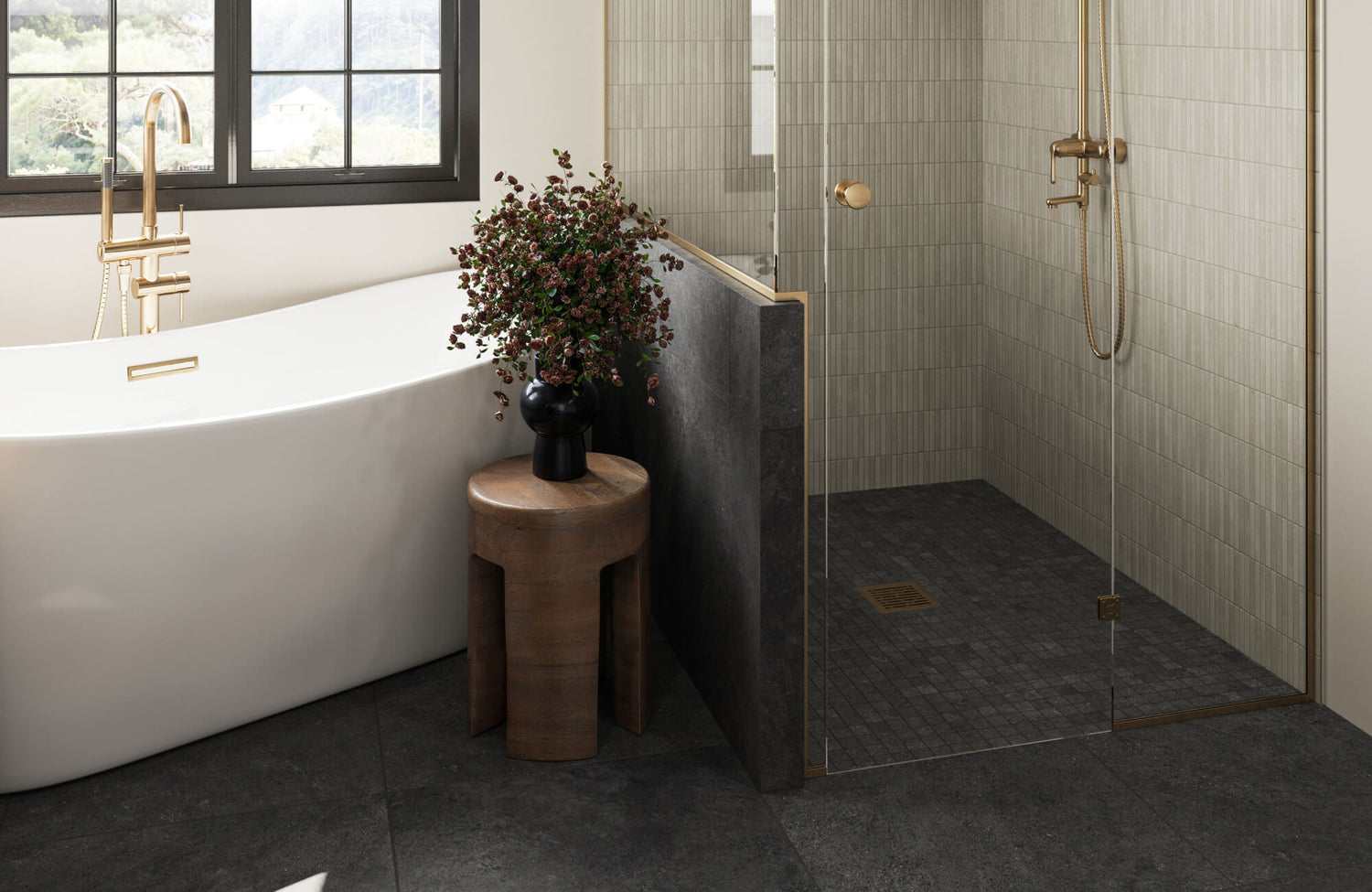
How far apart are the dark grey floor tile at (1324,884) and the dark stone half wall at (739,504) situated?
832 mm

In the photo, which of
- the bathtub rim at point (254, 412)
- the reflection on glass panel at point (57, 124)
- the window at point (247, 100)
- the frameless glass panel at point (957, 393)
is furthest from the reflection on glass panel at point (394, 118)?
the frameless glass panel at point (957, 393)

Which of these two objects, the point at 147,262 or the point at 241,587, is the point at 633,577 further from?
the point at 147,262

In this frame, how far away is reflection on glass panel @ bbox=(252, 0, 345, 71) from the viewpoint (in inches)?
156

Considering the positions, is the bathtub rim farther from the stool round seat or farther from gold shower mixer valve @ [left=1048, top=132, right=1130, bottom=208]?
gold shower mixer valve @ [left=1048, top=132, right=1130, bottom=208]

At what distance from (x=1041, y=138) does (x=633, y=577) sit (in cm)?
117

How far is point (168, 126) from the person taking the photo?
3.96 metres

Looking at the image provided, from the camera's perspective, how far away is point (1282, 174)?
2.76 m

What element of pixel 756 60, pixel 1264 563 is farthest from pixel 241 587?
pixel 1264 563

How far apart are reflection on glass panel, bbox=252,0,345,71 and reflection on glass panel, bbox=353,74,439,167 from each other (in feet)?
0.39

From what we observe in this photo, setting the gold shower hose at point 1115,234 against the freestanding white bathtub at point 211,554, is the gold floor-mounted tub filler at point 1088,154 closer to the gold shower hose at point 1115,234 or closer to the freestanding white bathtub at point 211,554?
the gold shower hose at point 1115,234

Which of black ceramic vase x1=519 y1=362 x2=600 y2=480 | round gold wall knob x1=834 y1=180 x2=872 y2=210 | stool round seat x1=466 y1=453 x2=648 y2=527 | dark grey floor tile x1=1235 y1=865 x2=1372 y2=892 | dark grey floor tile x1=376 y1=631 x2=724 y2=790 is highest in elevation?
round gold wall knob x1=834 y1=180 x2=872 y2=210

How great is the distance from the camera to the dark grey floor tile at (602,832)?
7.69 ft

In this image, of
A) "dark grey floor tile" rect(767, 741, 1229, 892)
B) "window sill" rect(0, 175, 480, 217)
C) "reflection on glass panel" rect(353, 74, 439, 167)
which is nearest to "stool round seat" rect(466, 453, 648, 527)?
"dark grey floor tile" rect(767, 741, 1229, 892)

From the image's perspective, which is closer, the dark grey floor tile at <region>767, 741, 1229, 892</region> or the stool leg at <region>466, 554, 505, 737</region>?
the dark grey floor tile at <region>767, 741, 1229, 892</region>
